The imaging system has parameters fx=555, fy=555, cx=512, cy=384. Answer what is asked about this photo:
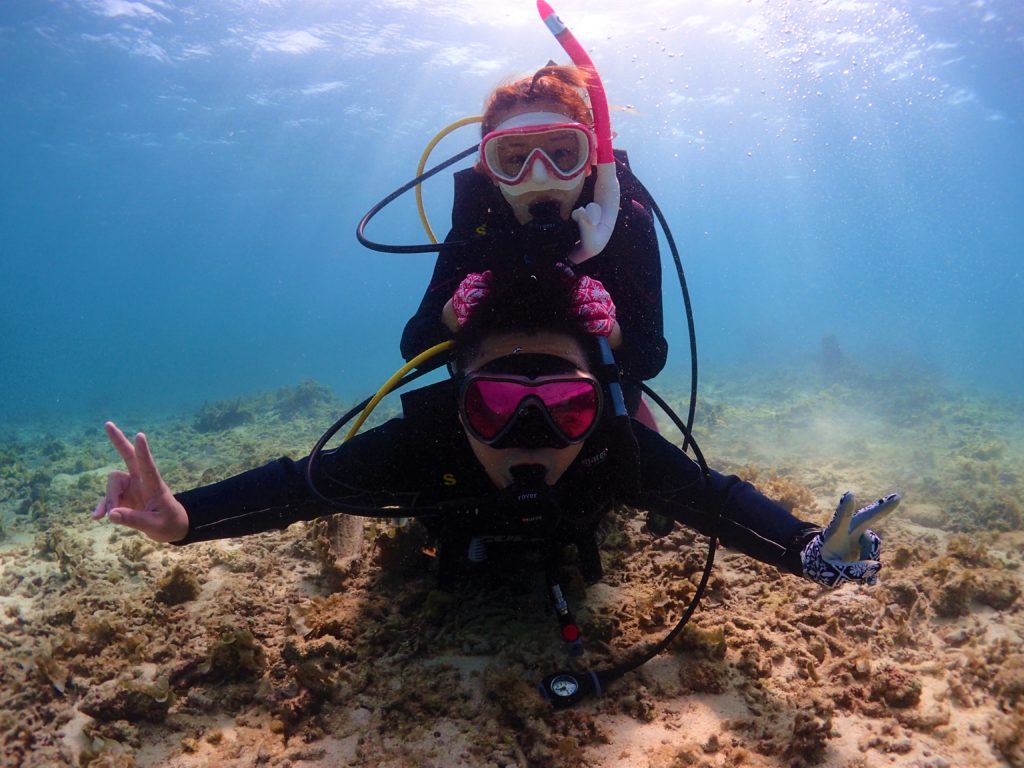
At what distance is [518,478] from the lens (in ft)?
8.64

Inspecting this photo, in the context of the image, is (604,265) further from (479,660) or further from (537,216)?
(479,660)

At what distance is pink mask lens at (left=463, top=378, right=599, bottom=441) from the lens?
255 centimetres

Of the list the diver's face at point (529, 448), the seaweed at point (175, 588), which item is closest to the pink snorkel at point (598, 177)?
the diver's face at point (529, 448)

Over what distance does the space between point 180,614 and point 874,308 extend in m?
136

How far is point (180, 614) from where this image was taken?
327 cm

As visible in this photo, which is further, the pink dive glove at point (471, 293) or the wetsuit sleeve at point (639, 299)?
the wetsuit sleeve at point (639, 299)

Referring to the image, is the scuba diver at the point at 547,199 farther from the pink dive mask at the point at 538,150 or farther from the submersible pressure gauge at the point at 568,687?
the submersible pressure gauge at the point at 568,687

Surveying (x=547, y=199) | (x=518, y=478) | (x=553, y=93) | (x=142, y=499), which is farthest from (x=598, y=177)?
(x=142, y=499)

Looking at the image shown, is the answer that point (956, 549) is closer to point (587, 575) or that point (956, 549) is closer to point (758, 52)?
point (587, 575)

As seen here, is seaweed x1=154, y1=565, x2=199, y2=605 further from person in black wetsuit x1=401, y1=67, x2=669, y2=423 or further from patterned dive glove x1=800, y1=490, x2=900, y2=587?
patterned dive glove x1=800, y1=490, x2=900, y2=587

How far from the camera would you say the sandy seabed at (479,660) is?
2.23 m

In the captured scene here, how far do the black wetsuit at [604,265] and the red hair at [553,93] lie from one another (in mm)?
385

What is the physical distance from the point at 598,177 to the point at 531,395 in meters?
1.29

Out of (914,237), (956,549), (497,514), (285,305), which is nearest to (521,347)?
(497,514)
